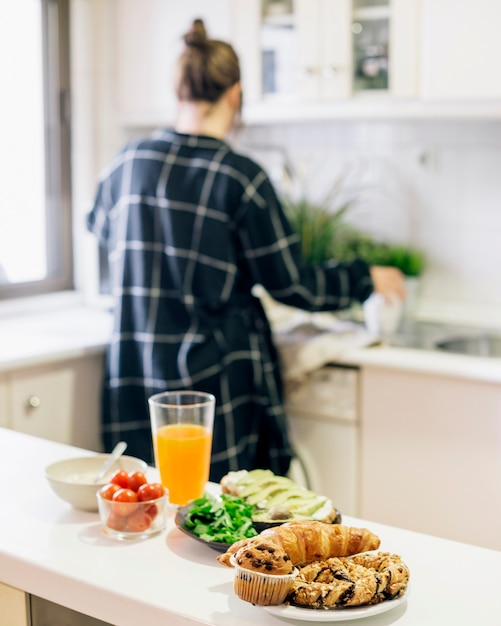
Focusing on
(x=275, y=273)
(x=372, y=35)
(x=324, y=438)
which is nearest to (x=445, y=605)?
(x=275, y=273)

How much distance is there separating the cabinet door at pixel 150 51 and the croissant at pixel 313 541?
2189 millimetres

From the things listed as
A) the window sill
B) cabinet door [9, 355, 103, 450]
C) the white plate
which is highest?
the white plate

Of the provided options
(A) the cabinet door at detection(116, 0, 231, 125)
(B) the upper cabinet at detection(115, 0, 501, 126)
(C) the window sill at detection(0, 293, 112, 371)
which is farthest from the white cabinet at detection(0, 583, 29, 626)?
(A) the cabinet door at detection(116, 0, 231, 125)

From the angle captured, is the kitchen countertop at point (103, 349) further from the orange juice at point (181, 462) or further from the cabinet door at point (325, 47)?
the orange juice at point (181, 462)

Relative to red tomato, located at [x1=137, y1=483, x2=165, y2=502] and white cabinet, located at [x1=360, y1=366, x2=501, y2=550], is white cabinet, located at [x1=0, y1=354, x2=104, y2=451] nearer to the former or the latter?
white cabinet, located at [x1=360, y1=366, x2=501, y2=550]

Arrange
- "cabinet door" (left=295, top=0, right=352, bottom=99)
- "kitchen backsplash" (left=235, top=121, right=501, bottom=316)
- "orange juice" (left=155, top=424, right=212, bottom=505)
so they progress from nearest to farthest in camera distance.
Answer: "orange juice" (left=155, top=424, right=212, bottom=505), "cabinet door" (left=295, top=0, right=352, bottom=99), "kitchen backsplash" (left=235, top=121, right=501, bottom=316)

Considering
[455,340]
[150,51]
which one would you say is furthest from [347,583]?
[150,51]

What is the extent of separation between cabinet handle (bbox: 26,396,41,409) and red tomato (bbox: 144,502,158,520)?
1304mm

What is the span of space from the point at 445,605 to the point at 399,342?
166 centimetres

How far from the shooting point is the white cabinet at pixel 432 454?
7.79 ft

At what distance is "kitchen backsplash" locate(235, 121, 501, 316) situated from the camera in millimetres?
2922

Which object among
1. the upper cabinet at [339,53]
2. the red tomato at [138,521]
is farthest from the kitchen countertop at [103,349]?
the red tomato at [138,521]

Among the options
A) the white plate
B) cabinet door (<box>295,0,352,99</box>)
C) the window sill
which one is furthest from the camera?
cabinet door (<box>295,0,352,99</box>)

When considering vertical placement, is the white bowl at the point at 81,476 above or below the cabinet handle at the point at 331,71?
below
